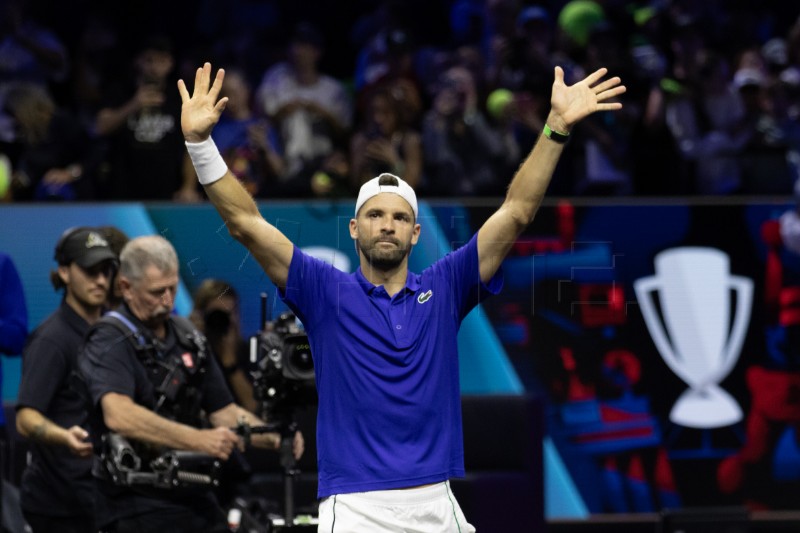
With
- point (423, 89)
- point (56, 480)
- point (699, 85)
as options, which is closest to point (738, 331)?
point (699, 85)

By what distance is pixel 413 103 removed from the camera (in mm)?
11977

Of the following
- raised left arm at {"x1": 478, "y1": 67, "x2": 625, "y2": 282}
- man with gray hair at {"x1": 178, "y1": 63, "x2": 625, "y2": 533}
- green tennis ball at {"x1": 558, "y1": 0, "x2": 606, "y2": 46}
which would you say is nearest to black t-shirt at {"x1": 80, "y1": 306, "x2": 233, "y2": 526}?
man with gray hair at {"x1": 178, "y1": 63, "x2": 625, "y2": 533}

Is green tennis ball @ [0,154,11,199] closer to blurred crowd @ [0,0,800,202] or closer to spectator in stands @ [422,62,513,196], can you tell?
blurred crowd @ [0,0,800,202]

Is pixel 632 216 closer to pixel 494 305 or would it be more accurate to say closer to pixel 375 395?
pixel 494 305

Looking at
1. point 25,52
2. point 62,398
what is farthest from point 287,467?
point 25,52

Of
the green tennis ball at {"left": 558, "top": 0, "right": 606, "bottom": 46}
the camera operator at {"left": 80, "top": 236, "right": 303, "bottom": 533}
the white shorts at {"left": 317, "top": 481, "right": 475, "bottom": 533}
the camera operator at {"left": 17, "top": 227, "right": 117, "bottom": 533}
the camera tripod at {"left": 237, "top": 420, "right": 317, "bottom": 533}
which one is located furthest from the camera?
the green tennis ball at {"left": 558, "top": 0, "right": 606, "bottom": 46}

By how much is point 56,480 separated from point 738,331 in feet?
17.4

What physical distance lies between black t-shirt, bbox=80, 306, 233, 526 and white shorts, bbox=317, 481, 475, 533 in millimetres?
1380

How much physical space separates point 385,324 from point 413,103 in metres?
6.73

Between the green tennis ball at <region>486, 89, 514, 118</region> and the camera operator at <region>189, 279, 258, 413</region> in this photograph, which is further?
the green tennis ball at <region>486, 89, 514, 118</region>

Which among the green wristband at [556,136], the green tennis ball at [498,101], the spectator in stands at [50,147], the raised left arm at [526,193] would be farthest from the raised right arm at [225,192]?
the green tennis ball at [498,101]

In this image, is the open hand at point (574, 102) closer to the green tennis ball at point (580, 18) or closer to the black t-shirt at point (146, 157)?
the black t-shirt at point (146, 157)

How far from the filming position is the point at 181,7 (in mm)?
14445

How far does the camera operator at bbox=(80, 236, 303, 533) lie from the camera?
20.7ft
